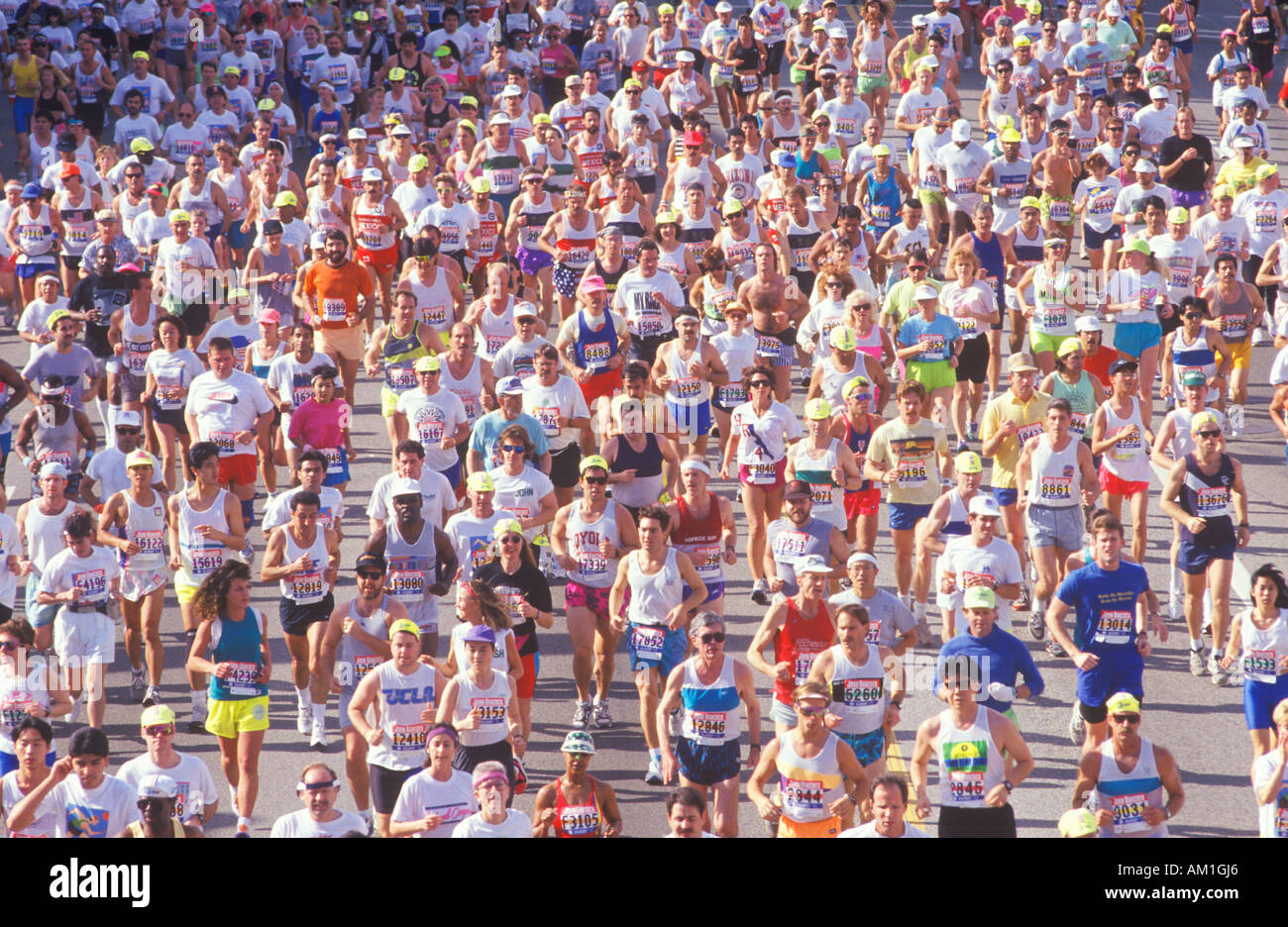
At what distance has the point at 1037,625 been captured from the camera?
1429 centimetres

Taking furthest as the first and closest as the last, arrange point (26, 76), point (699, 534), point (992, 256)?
point (26, 76) < point (992, 256) < point (699, 534)

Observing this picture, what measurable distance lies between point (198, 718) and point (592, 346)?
15.9 feet

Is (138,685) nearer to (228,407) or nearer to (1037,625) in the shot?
(228,407)

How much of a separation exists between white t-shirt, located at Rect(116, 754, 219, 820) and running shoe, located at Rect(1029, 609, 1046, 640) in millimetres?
6088

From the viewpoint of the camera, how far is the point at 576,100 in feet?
77.7

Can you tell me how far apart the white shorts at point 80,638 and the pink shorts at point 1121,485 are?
7.32m

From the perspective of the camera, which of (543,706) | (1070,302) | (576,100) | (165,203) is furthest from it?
(576,100)

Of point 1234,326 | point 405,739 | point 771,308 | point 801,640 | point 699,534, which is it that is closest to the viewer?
point 405,739

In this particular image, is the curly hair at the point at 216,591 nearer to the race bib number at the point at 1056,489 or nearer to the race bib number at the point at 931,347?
the race bib number at the point at 1056,489

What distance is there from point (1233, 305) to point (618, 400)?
6078 mm

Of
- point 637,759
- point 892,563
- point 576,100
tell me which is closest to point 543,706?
point 637,759

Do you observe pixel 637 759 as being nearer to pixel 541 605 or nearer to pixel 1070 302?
pixel 541 605

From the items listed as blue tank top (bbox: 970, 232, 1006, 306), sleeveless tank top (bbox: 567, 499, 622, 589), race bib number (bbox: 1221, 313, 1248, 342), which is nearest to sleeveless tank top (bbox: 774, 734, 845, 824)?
sleeveless tank top (bbox: 567, 499, 622, 589)

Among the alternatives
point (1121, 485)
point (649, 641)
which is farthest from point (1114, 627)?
point (1121, 485)
